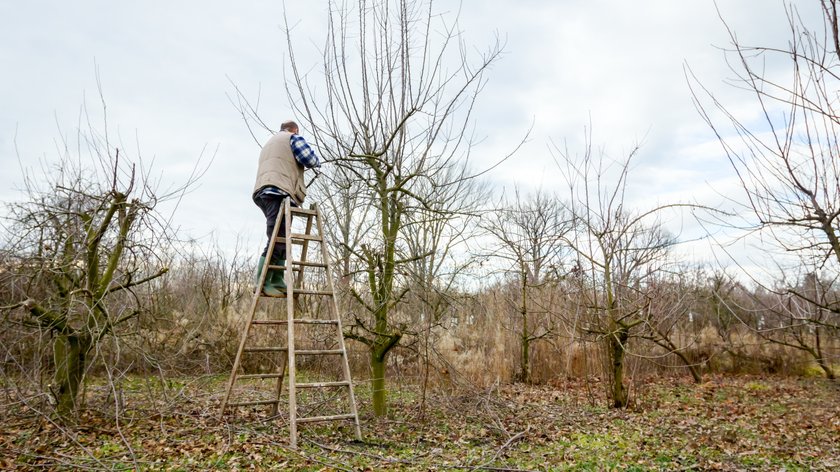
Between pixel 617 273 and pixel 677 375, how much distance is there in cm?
682

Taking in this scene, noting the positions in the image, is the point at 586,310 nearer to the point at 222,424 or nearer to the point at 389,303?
the point at 389,303

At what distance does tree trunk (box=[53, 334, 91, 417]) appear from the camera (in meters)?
5.24

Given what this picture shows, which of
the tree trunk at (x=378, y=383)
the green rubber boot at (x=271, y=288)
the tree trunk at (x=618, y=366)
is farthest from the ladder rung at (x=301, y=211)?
the tree trunk at (x=618, y=366)

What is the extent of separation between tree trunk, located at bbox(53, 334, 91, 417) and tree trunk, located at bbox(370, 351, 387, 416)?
2823 millimetres

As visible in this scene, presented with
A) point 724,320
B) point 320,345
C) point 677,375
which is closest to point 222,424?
point 320,345

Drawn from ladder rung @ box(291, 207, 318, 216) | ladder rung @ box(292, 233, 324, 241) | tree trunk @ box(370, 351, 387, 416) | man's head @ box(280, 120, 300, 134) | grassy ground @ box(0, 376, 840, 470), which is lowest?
grassy ground @ box(0, 376, 840, 470)

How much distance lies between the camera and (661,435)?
245 inches

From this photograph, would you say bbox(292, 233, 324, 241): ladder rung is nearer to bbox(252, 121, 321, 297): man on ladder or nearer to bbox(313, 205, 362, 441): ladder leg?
bbox(313, 205, 362, 441): ladder leg

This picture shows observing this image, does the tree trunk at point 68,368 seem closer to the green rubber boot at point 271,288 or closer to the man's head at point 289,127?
the green rubber boot at point 271,288

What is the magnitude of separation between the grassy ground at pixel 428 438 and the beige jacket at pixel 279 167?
2099 mm

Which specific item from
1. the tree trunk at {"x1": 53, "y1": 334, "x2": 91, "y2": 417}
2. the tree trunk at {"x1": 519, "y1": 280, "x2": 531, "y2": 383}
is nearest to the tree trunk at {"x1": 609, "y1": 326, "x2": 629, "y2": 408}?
the tree trunk at {"x1": 519, "y1": 280, "x2": 531, "y2": 383}

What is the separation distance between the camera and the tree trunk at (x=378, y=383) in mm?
6137

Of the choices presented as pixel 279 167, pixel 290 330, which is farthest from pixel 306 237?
pixel 290 330

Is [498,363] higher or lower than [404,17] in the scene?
lower
